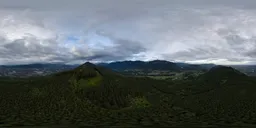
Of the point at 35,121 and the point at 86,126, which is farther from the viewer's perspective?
the point at 35,121

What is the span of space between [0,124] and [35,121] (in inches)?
910

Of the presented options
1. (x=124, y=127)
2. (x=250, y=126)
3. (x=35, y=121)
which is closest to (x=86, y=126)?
(x=124, y=127)

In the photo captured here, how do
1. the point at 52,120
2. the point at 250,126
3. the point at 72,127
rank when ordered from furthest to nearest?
the point at 52,120 → the point at 250,126 → the point at 72,127

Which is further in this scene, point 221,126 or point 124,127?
point 221,126

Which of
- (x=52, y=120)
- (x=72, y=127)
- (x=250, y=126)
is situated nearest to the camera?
(x=72, y=127)

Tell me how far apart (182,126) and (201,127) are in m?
11.4

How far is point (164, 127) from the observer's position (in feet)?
573

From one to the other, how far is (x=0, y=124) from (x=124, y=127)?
7493 cm

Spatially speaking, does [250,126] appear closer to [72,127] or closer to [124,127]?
[124,127]

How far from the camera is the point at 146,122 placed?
19875 centimetres

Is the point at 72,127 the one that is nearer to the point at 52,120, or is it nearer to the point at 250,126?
the point at 52,120

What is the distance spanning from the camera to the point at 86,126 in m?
177

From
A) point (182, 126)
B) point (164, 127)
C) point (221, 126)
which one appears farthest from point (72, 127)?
point (221, 126)

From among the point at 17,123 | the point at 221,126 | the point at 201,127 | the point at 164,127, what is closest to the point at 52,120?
the point at 17,123
